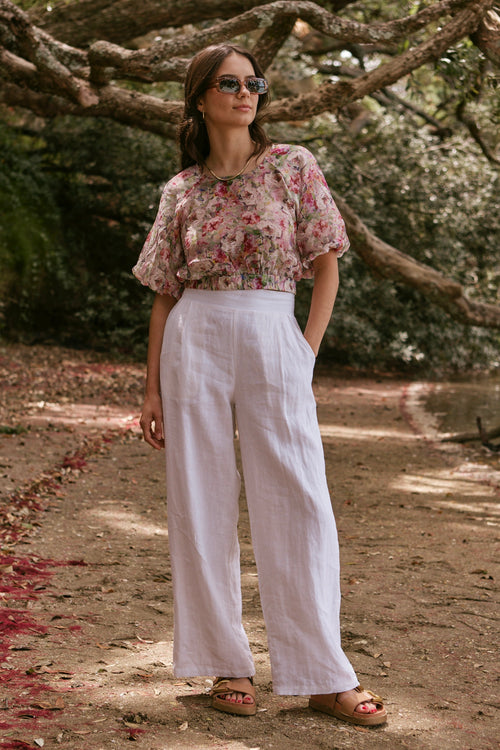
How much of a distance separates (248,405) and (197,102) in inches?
38.4

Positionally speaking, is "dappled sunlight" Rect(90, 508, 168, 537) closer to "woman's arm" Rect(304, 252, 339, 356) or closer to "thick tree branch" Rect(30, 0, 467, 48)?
"woman's arm" Rect(304, 252, 339, 356)

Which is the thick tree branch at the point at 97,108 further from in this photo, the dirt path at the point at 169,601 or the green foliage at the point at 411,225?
the green foliage at the point at 411,225

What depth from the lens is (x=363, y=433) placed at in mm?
8906

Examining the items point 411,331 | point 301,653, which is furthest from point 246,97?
point 411,331

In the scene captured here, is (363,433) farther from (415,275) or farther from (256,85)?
(256,85)

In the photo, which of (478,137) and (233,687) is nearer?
(233,687)

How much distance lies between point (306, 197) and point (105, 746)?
169 centimetres

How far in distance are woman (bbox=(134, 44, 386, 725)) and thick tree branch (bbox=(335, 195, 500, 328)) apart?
596 cm

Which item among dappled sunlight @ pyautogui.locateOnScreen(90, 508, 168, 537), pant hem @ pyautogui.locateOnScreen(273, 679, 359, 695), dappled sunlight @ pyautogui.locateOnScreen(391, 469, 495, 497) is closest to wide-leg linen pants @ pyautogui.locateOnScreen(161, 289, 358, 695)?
pant hem @ pyautogui.locateOnScreen(273, 679, 359, 695)

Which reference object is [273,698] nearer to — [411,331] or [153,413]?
[153,413]

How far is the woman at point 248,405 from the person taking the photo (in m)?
2.71

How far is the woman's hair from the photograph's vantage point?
2783 mm

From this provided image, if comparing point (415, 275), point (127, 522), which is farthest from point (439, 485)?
point (415, 275)

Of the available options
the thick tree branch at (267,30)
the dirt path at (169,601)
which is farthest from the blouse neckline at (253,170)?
the thick tree branch at (267,30)
